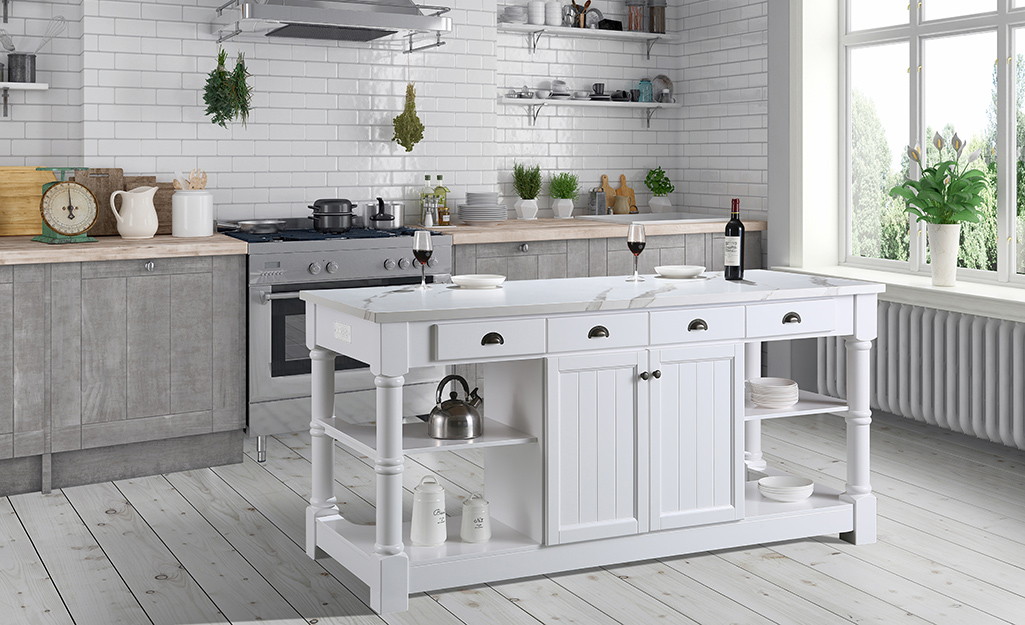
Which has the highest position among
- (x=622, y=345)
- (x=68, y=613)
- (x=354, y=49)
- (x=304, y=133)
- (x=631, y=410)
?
(x=354, y=49)

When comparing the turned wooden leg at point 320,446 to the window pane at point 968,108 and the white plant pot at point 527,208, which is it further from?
the window pane at point 968,108

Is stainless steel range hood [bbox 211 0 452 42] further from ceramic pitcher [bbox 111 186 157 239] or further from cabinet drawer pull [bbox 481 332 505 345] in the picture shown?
cabinet drawer pull [bbox 481 332 505 345]

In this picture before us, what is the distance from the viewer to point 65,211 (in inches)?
207

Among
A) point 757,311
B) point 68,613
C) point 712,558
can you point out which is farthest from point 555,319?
point 68,613

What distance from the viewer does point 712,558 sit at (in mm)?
4113

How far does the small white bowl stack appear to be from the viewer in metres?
6.84

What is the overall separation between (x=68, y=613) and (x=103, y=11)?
3586 millimetres

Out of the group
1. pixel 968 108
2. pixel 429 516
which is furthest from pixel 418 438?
pixel 968 108

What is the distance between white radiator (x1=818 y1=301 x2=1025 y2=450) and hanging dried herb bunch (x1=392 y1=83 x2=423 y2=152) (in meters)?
2.90

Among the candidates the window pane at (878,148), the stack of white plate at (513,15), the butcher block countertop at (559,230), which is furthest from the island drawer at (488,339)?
the stack of white plate at (513,15)

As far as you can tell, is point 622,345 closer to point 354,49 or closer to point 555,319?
point 555,319

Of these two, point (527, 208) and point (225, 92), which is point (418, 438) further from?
point (527, 208)

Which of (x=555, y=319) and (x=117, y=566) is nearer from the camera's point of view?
(x=555, y=319)

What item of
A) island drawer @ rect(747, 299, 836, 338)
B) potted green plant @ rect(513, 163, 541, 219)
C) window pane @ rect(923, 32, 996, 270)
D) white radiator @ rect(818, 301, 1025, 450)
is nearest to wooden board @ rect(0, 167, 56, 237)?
potted green plant @ rect(513, 163, 541, 219)
